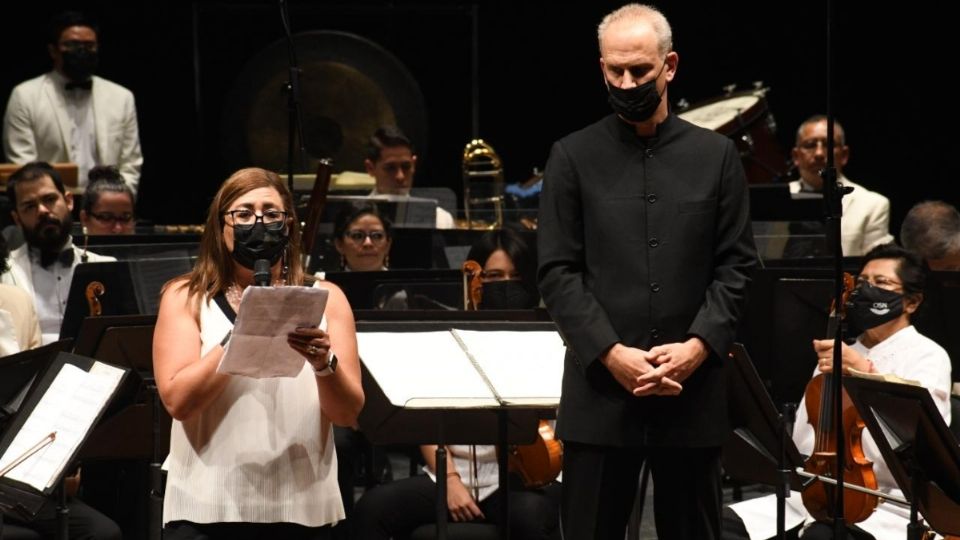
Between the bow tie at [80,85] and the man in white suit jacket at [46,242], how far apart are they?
222cm

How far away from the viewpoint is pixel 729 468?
4449 millimetres

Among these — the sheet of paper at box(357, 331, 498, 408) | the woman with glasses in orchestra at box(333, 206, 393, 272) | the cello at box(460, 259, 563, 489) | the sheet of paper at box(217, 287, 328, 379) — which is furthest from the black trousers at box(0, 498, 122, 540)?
the woman with glasses in orchestra at box(333, 206, 393, 272)

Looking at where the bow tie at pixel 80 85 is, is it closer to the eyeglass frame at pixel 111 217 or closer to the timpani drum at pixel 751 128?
the eyeglass frame at pixel 111 217

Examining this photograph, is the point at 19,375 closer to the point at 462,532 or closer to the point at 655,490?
the point at 462,532

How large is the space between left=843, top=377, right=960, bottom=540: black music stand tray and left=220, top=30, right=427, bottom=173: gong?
6630 mm

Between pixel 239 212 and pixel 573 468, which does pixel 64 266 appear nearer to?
pixel 239 212

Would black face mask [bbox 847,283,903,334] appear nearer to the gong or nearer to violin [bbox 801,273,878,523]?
violin [bbox 801,273,878,523]

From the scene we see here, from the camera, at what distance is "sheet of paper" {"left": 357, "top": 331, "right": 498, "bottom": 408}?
3736mm

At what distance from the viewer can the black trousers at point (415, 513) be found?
4758 millimetres

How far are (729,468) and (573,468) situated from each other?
4.61 ft

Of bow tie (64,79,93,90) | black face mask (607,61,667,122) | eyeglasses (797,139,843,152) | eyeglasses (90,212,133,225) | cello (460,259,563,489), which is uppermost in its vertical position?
bow tie (64,79,93,90)

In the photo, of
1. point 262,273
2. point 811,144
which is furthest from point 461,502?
point 811,144

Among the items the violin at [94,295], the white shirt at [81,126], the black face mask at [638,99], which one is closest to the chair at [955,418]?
the black face mask at [638,99]

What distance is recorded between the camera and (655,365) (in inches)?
120
